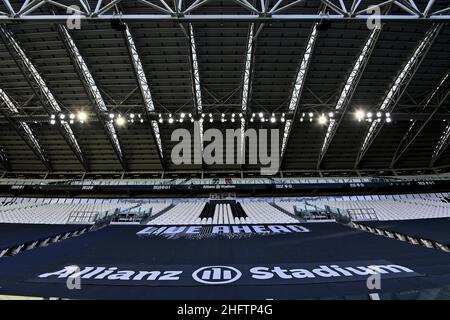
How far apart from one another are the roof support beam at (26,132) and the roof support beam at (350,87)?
31217 mm

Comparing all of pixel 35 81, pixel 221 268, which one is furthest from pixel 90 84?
pixel 221 268

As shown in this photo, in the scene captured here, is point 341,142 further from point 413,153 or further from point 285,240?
point 285,240

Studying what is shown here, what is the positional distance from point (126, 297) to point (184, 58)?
17.6m

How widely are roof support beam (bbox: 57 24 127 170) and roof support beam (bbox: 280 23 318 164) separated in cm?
1776

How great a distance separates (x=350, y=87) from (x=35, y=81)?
2759cm

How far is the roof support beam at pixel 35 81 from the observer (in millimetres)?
16516

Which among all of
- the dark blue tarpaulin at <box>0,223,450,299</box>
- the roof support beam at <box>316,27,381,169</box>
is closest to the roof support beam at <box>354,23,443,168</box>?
the roof support beam at <box>316,27,381,169</box>

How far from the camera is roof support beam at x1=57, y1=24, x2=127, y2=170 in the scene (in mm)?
16422

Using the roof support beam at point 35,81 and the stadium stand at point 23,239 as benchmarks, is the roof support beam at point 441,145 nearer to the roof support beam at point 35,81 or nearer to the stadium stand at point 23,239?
the stadium stand at point 23,239

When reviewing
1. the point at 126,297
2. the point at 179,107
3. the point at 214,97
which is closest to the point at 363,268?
the point at 126,297

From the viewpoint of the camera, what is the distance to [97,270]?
561 cm

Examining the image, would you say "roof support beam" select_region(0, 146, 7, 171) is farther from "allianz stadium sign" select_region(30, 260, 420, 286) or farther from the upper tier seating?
"allianz stadium sign" select_region(30, 260, 420, 286)

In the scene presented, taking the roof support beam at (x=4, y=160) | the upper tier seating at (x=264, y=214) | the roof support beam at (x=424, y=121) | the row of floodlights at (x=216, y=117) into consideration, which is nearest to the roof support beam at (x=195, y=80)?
the row of floodlights at (x=216, y=117)

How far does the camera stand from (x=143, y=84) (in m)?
19.8
